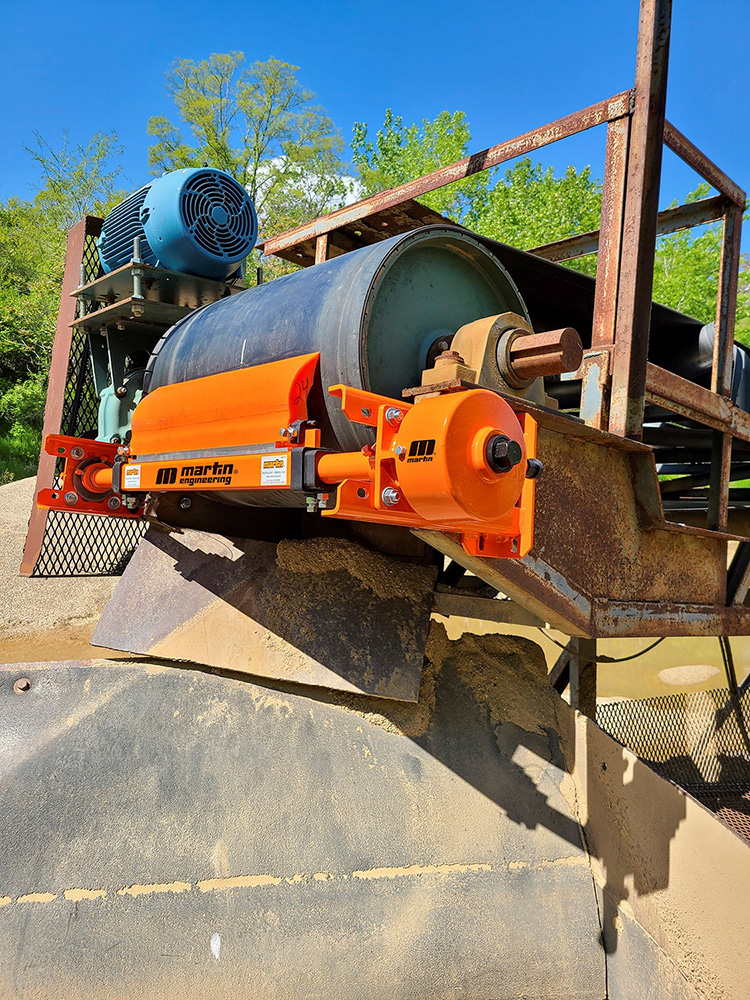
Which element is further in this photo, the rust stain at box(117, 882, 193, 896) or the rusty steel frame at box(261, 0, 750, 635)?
the rusty steel frame at box(261, 0, 750, 635)

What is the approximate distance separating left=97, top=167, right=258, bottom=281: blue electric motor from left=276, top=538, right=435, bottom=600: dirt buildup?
1420 mm

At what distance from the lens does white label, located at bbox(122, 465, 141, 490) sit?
9.75ft

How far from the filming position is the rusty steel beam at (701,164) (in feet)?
10.0

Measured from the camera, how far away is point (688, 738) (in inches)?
231

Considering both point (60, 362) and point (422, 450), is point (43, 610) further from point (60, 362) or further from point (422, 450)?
A: point (422, 450)

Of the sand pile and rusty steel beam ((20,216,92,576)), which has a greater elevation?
Result: rusty steel beam ((20,216,92,576))

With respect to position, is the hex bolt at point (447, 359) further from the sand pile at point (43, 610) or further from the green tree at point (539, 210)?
the green tree at point (539, 210)

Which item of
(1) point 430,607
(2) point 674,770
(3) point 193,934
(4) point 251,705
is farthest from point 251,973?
(2) point 674,770

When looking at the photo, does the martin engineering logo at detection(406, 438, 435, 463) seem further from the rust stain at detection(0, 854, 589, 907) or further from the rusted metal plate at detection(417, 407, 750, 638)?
the rust stain at detection(0, 854, 589, 907)

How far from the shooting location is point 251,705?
297 centimetres

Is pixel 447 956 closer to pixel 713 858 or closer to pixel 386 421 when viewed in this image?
pixel 713 858

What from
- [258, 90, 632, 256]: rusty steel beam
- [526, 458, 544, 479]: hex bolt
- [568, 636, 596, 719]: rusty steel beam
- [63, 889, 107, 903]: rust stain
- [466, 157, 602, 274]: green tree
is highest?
[466, 157, 602, 274]: green tree

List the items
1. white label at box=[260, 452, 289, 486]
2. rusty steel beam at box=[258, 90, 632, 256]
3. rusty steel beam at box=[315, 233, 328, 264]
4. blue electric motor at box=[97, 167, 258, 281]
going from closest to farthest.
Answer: white label at box=[260, 452, 289, 486] → rusty steel beam at box=[258, 90, 632, 256] → blue electric motor at box=[97, 167, 258, 281] → rusty steel beam at box=[315, 233, 328, 264]

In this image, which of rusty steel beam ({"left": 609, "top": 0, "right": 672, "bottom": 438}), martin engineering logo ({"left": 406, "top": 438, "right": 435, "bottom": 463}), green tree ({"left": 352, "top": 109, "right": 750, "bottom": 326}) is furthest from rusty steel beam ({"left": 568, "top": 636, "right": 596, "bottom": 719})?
green tree ({"left": 352, "top": 109, "right": 750, "bottom": 326})
